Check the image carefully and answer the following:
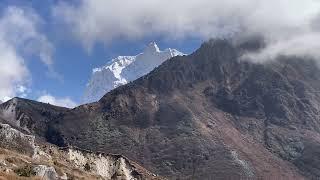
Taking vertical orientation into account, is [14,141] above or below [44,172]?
above

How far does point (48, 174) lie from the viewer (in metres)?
119

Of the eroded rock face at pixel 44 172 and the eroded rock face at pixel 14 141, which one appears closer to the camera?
the eroded rock face at pixel 44 172

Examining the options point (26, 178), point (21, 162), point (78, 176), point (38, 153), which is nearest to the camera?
point (26, 178)

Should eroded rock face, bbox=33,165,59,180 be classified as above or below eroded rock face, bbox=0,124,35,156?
below

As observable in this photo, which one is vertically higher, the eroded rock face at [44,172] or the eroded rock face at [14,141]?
the eroded rock face at [14,141]

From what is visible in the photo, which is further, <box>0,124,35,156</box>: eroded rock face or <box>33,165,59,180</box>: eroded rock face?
<box>0,124,35,156</box>: eroded rock face

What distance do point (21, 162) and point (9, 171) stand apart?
1657cm

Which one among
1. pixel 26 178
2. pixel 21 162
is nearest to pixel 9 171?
pixel 26 178

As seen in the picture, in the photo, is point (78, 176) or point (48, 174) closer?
point (48, 174)

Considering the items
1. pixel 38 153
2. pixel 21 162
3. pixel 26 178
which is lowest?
pixel 26 178

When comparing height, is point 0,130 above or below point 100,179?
above

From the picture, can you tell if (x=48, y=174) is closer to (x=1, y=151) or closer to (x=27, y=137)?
(x=1, y=151)

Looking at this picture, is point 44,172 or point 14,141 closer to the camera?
point 44,172

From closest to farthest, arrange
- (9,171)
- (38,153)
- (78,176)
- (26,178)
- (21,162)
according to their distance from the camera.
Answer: (26,178)
(9,171)
(21,162)
(78,176)
(38,153)
